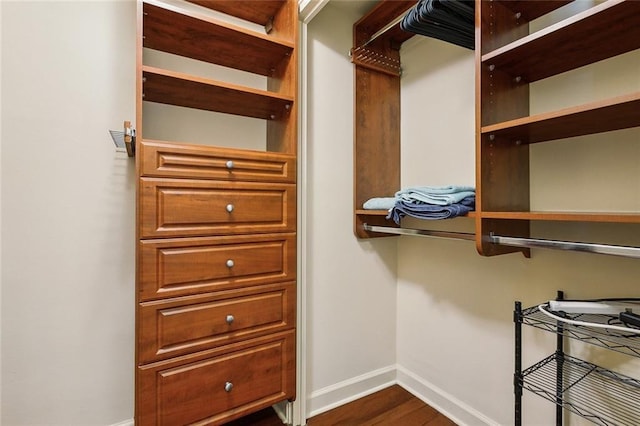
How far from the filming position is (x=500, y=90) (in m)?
1.16

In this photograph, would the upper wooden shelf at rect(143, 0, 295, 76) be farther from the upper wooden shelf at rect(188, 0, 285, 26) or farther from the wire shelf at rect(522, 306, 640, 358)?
the wire shelf at rect(522, 306, 640, 358)

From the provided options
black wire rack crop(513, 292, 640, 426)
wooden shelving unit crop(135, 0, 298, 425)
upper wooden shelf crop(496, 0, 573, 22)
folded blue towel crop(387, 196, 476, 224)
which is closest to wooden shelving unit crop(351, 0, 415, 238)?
folded blue towel crop(387, 196, 476, 224)

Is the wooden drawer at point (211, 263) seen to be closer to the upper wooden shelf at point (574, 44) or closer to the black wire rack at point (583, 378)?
the black wire rack at point (583, 378)

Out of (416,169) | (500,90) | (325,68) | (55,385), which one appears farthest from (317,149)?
(55,385)

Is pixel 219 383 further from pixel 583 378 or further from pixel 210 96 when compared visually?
pixel 583 378

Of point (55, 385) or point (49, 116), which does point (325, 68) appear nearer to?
point (49, 116)

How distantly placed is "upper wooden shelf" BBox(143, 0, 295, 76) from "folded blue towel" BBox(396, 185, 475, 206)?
86 centimetres

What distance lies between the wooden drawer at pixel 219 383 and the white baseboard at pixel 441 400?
2.69 feet

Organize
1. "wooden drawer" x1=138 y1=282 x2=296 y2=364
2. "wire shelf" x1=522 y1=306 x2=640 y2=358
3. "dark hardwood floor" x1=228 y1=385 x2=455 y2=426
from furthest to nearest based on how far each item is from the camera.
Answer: "dark hardwood floor" x1=228 y1=385 x2=455 y2=426, "wooden drawer" x1=138 y1=282 x2=296 y2=364, "wire shelf" x1=522 y1=306 x2=640 y2=358

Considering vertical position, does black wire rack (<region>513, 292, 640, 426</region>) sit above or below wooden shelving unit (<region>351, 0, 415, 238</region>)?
below

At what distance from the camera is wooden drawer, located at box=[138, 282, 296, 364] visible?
109 centimetres

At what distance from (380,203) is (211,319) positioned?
0.95 metres

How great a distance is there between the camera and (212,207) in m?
1.19

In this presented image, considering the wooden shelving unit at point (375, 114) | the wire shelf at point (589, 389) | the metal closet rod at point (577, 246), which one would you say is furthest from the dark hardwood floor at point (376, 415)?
the metal closet rod at point (577, 246)
